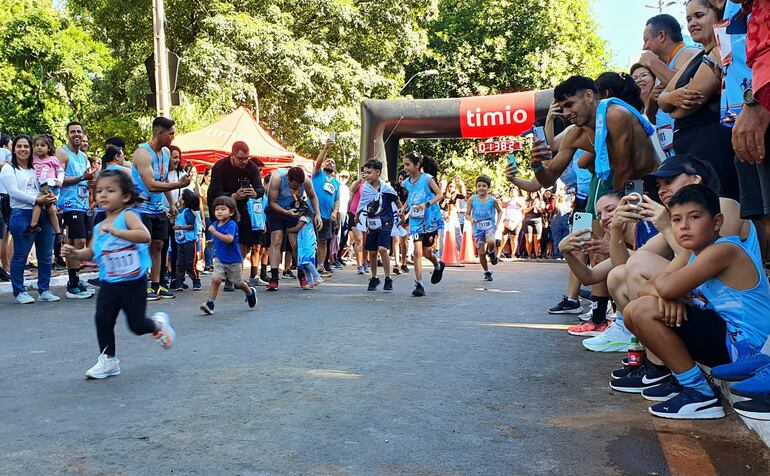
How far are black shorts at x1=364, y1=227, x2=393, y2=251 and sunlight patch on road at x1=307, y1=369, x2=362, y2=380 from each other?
6202 mm

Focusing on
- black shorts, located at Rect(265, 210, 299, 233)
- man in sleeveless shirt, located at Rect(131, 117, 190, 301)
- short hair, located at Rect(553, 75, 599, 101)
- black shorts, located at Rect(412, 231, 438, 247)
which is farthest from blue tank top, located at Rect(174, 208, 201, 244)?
short hair, located at Rect(553, 75, 599, 101)

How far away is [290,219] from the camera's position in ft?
38.7

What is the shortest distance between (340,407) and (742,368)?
199 cm

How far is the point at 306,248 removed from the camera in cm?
1142

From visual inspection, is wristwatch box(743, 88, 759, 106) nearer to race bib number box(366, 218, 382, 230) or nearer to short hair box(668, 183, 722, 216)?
short hair box(668, 183, 722, 216)

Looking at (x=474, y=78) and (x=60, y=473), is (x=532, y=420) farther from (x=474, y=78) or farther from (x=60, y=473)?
(x=474, y=78)

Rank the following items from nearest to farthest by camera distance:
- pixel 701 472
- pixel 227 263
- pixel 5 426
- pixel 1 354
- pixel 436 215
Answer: pixel 701 472 < pixel 5 426 < pixel 1 354 < pixel 227 263 < pixel 436 215

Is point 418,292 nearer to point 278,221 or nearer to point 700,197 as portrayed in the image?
point 278,221

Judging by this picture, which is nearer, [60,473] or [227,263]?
[60,473]

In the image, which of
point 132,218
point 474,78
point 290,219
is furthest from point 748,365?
point 474,78

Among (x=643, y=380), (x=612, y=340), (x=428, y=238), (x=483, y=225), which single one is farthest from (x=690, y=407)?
(x=483, y=225)

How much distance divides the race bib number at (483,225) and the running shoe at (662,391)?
30.3 ft

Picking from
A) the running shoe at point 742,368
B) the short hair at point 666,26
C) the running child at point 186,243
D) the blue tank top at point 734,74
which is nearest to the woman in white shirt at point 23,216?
the running child at point 186,243

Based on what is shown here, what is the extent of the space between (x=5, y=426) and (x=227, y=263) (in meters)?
5.01
